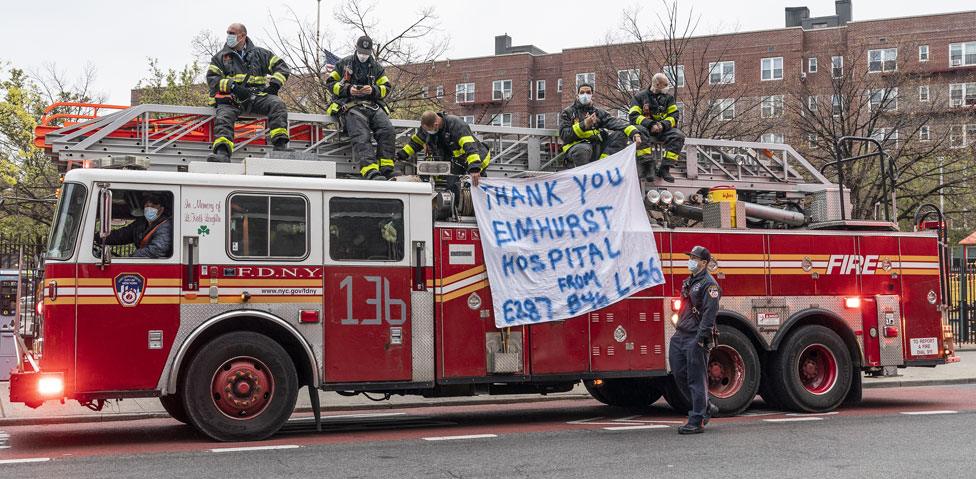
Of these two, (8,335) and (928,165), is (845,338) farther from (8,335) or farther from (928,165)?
(928,165)

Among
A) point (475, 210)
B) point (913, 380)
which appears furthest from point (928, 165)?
point (475, 210)

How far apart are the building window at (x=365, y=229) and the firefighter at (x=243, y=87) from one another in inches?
56.7

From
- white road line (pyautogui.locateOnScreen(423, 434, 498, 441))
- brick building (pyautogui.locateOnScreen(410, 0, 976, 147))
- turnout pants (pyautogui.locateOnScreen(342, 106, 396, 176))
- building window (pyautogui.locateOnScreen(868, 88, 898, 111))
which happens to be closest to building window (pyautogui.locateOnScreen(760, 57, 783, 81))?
brick building (pyautogui.locateOnScreen(410, 0, 976, 147))

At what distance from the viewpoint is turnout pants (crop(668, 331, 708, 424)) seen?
33.2 ft

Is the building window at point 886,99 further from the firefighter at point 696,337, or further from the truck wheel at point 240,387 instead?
the truck wheel at point 240,387

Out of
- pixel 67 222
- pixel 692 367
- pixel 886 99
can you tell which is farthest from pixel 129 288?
pixel 886 99

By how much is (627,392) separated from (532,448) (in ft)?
13.6

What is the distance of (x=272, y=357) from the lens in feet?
31.5

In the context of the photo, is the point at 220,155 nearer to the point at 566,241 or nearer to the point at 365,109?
the point at 365,109

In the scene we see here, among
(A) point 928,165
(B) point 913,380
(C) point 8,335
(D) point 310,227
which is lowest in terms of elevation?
(B) point 913,380

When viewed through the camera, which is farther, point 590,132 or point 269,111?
point 590,132

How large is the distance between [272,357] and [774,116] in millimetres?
24284

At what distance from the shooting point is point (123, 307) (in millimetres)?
9164

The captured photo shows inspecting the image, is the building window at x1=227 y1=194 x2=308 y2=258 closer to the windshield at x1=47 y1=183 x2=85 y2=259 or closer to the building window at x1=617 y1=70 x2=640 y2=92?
the windshield at x1=47 y1=183 x2=85 y2=259
